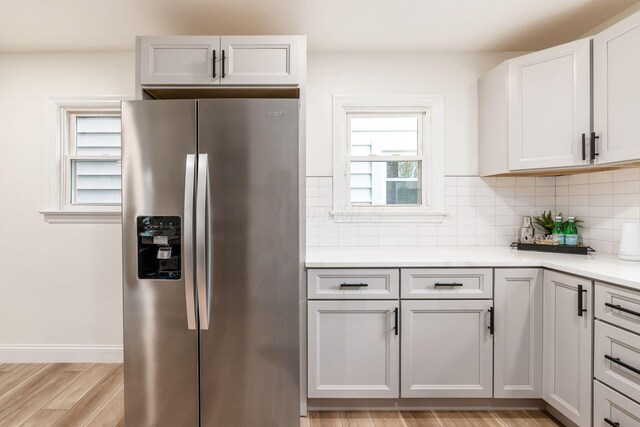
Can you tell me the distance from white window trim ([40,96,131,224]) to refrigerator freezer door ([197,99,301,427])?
1426 millimetres

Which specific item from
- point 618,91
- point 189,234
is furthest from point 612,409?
point 189,234

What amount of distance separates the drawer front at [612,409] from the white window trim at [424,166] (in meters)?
1.39

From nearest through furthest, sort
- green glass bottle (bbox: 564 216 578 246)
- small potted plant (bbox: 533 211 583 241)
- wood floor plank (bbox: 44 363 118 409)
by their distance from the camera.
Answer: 1. wood floor plank (bbox: 44 363 118 409)
2. green glass bottle (bbox: 564 216 578 246)
3. small potted plant (bbox: 533 211 583 241)

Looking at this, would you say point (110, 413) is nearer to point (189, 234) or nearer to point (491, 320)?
point (189, 234)

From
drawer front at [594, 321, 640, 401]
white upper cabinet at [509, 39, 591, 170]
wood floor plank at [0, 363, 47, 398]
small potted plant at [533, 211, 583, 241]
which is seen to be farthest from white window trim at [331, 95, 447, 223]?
wood floor plank at [0, 363, 47, 398]

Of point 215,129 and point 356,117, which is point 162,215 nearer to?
point 215,129

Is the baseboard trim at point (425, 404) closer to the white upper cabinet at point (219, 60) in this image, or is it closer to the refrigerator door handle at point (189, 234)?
Answer: the refrigerator door handle at point (189, 234)

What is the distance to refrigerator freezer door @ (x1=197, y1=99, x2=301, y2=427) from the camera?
1737 millimetres

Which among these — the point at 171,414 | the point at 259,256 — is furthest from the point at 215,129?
the point at 171,414

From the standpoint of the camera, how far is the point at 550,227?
8.16 ft

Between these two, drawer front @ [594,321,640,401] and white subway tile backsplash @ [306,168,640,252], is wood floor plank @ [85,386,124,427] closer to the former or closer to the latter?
white subway tile backsplash @ [306,168,640,252]

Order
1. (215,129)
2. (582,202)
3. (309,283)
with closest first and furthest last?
(215,129) < (309,283) < (582,202)

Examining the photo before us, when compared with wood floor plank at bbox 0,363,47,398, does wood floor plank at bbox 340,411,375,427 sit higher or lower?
lower

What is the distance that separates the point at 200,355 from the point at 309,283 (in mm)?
688
